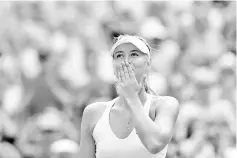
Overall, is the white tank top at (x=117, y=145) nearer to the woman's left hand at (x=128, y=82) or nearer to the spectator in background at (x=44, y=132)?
the woman's left hand at (x=128, y=82)

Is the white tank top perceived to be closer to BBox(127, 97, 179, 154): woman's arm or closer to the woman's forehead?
BBox(127, 97, 179, 154): woman's arm

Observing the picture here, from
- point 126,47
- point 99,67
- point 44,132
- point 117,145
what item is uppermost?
point 99,67

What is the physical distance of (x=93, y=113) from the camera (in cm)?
Result: 165

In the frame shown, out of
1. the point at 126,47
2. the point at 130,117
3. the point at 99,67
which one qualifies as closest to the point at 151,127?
the point at 130,117

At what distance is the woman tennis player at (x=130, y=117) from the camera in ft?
4.72

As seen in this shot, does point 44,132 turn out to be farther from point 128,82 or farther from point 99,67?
point 128,82

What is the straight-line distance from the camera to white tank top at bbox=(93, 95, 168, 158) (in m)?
1.50

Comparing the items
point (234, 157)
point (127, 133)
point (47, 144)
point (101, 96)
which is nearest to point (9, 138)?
point (47, 144)

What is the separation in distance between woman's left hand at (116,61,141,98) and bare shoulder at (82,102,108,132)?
0.19m

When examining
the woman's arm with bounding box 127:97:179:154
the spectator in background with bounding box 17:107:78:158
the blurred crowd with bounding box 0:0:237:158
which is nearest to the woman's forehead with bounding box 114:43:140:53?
the woman's arm with bounding box 127:97:179:154

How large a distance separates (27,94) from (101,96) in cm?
59

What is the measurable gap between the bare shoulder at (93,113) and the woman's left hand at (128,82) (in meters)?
0.19

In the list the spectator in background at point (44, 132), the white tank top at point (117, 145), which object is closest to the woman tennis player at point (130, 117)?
the white tank top at point (117, 145)

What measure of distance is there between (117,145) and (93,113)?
0.17 meters
